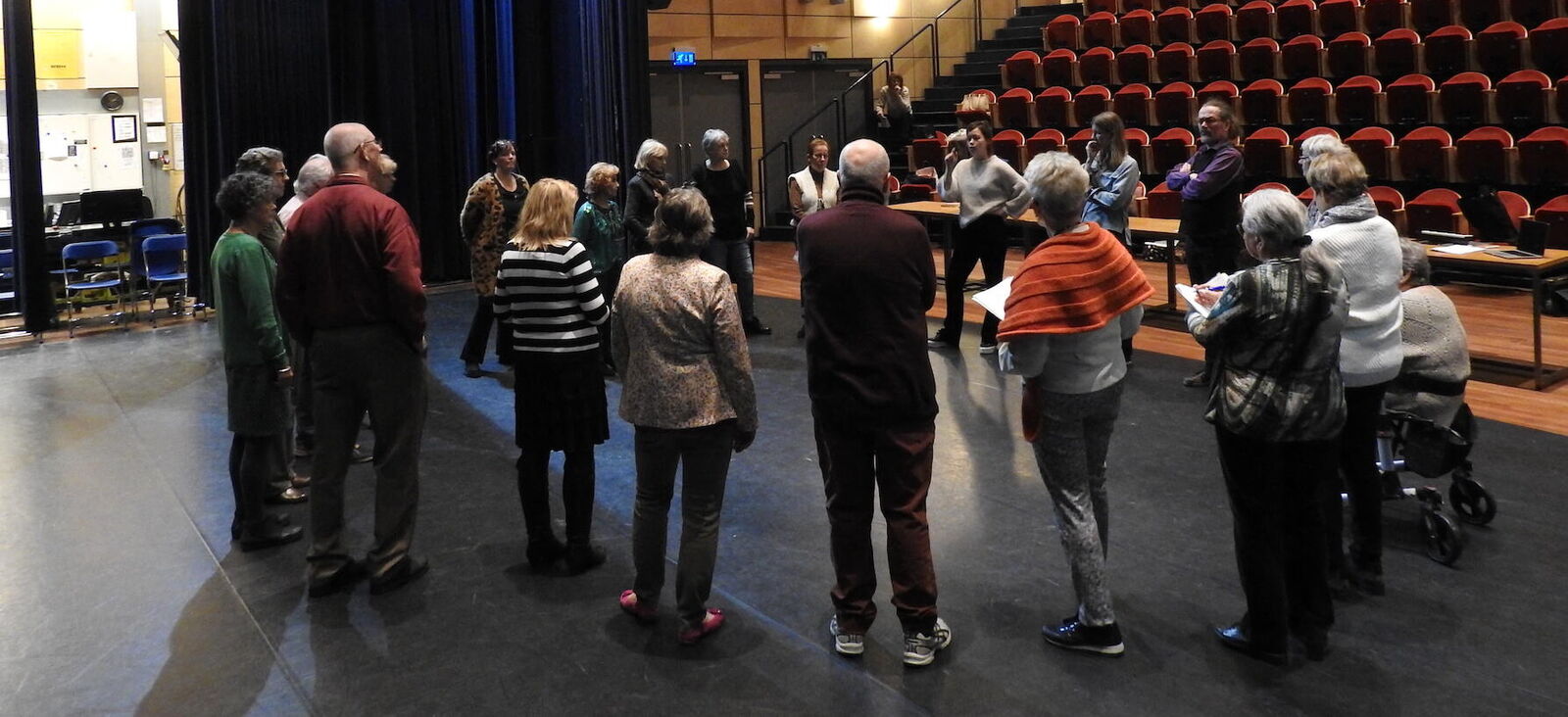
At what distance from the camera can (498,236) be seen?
6289mm

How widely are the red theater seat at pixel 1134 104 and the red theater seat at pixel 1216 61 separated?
546 millimetres

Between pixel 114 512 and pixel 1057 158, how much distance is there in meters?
3.79

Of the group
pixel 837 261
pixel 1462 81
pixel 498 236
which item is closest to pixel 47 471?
pixel 498 236

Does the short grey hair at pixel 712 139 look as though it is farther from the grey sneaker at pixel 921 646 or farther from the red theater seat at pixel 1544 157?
the red theater seat at pixel 1544 157

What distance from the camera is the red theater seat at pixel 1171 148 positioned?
10.3 metres

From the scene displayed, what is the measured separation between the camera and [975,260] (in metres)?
6.84

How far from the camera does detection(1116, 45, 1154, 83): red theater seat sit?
11.7m

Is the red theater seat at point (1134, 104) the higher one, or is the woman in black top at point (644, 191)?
the red theater seat at point (1134, 104)

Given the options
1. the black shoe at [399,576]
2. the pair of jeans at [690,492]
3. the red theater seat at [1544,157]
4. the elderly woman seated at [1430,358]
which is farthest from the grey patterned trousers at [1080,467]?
the red theater seat at [1544,157]

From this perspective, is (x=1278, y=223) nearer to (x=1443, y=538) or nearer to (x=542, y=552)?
(x=1443, y=538)

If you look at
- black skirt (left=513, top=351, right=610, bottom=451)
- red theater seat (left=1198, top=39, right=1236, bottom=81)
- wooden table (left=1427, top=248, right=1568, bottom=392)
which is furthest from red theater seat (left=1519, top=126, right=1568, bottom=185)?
black skirt (left=513, top=351, right=610, bottom=451)

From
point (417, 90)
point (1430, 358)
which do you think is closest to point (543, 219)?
point (1430, 358)

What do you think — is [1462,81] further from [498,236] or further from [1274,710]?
[1274,710]

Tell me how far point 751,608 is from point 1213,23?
402 inches
